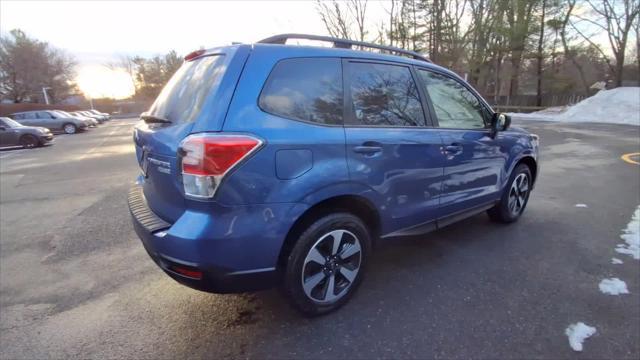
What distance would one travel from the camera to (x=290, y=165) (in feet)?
7.08

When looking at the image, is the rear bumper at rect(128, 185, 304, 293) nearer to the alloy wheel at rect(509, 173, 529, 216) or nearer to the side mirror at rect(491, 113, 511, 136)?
the side mirror at rect(491, 113, 511, 136)

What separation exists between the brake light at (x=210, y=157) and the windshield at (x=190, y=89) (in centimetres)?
28

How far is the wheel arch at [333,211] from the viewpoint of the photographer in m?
2.36

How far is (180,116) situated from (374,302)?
202 cm

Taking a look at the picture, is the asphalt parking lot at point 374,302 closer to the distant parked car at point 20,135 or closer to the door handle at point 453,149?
the door handle at point 453,149

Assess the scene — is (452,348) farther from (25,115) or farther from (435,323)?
(25,115)

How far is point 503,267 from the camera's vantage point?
332 cm

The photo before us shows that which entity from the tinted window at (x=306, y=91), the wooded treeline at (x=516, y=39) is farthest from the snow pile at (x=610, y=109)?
the tinted window at (x=306, y=91)

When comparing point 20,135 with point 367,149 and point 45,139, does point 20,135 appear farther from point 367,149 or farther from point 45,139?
point 367,149

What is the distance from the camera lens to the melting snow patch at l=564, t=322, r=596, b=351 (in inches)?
90.8

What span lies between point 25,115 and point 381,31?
27.5 metres

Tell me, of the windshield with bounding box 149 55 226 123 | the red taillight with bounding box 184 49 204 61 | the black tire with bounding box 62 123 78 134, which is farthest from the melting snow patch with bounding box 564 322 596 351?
the black tire with bounding box 62 123 78 134

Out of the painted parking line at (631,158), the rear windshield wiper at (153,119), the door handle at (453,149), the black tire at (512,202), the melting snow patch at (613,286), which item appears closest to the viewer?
the rear windshield wiper at (153,119)

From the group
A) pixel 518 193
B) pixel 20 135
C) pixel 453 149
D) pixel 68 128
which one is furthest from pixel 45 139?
pixel 518 193
